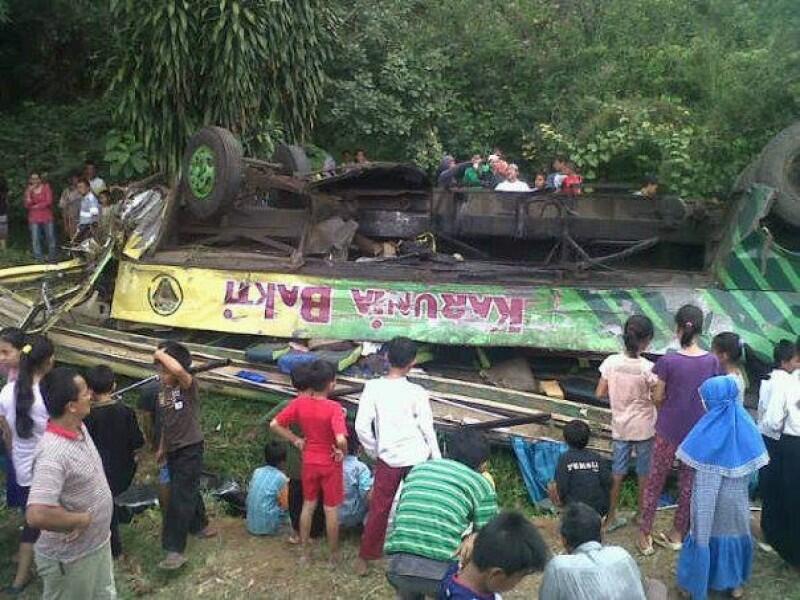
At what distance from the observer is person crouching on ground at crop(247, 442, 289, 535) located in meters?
5.20

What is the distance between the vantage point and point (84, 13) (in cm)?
1402

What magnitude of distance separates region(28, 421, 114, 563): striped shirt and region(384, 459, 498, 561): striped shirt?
1.19 metres

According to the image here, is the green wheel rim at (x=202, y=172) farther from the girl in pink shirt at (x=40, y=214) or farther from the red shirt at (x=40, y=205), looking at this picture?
the red shirt at (x=40, y=205)

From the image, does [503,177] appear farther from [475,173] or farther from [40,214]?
[40,214]

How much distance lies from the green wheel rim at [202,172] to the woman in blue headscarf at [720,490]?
5.03 meters


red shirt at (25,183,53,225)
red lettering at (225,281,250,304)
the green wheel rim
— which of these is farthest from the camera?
red shirt at (25,183,53,225)

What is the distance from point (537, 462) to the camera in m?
5.99

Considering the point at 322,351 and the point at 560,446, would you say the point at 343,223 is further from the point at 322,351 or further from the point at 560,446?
the point at 560,446

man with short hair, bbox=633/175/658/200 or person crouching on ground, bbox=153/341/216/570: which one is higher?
man with short hair, bbox=633/175/658/200

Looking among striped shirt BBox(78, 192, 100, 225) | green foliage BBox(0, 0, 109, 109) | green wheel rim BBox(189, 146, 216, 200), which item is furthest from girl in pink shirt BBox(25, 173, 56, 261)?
green wheel rim BBox(189, 146, 216, 200)

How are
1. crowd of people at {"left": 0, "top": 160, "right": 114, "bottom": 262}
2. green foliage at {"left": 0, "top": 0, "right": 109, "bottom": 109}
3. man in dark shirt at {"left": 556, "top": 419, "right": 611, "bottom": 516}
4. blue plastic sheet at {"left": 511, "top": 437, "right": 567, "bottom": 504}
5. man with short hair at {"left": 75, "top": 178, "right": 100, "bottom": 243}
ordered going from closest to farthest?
man in dark shirt at {"left": 556, "top": 419, "right": 611, "bottom": 516} < blue plastic sheet at {"left": 511, "top": 437, "right": 567, "bottom": 504} < man with short hair at {"left": 75, "top": 178, "right": 100, "bottom": 243} < crowd of people at {"left": 0, "top": 160, "right": 114, "bottom": 262} < green foliage at {"left": 0, "top": 0, "right": 109, "bottom": 109}

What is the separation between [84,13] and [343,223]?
8807mm

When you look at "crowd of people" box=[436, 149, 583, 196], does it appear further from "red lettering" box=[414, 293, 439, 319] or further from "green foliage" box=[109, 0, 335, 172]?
"green foliage" box=[109, 0, 335, 172]

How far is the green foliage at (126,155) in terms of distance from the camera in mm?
11805
